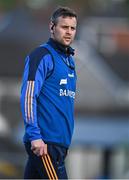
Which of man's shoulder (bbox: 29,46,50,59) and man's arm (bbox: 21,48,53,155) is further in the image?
man's shoulder (bbox: 29,46,50,59)

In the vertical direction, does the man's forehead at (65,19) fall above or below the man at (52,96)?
above

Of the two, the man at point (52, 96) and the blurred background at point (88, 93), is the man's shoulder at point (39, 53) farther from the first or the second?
the blurred background at point (88, 93)

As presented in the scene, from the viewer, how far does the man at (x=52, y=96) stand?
26.5 feet

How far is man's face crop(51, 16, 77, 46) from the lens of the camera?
821 centimetres

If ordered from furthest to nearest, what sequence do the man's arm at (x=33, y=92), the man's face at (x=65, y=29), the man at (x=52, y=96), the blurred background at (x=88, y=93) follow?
1. the blurred background at (x=88, y=93)
2. the man's face at (x=65, y=29)
3. the man at (x=52, y=96)
4. the man's arm at (x=33, y=92)

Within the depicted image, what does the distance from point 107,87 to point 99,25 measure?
15058 millimetres

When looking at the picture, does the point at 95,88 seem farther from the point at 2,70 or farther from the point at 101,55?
the point at 101,55

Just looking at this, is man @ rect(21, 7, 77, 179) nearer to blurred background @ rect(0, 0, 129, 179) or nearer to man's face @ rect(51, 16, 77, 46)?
man's face @ rect(51, 16, 77, 46)

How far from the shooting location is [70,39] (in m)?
8.27

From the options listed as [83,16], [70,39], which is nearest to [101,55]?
[83,16]

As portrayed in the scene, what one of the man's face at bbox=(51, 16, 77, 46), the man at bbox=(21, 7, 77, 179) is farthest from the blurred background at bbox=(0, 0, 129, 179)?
the man's face at bbox=(51, 16, 77, 46)

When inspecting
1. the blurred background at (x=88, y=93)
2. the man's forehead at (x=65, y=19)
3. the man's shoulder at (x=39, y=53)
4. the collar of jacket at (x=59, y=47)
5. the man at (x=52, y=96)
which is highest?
the man's forehead at (x=65, y=19)

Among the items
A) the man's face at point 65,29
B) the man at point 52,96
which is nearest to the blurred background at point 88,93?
the man at point 52,96

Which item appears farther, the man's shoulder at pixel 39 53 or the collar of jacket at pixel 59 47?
the collar of jacket at pixel 59 47
